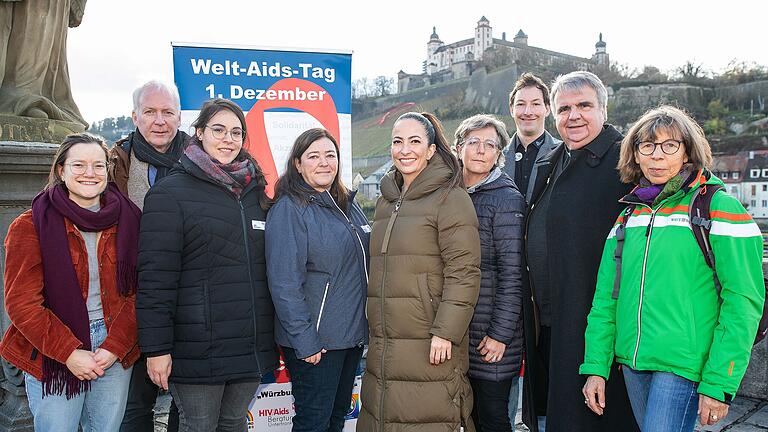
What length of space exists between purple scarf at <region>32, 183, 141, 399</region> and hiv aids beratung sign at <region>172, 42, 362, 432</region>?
123cm

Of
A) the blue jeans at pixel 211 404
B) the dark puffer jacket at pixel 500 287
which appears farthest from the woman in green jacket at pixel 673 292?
the blue jeans at pixel 211 404

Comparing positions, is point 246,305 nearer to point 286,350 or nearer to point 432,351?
point 286,350

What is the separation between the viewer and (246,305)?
233 centimetres

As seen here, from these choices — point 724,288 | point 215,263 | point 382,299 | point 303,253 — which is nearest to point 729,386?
point 724,288

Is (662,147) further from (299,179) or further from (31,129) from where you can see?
(31,129)

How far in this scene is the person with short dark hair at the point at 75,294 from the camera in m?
2.10

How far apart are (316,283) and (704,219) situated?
1481 millimetres

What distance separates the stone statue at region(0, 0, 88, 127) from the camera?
320cm

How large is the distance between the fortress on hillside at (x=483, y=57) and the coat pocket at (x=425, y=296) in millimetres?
61517

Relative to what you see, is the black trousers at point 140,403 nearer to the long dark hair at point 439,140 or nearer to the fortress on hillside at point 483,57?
the long dark hair at point 439,140

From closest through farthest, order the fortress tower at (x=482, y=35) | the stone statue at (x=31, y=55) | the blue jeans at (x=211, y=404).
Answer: the blue jeans at (x=211, y=404) < the stone statue at (x=31, y=55) < the fortress tower at (x=482, y=35)

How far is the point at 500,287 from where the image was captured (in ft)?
8.39

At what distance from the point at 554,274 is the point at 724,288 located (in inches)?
27.0

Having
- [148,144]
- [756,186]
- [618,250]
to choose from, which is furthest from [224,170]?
[756,186]
